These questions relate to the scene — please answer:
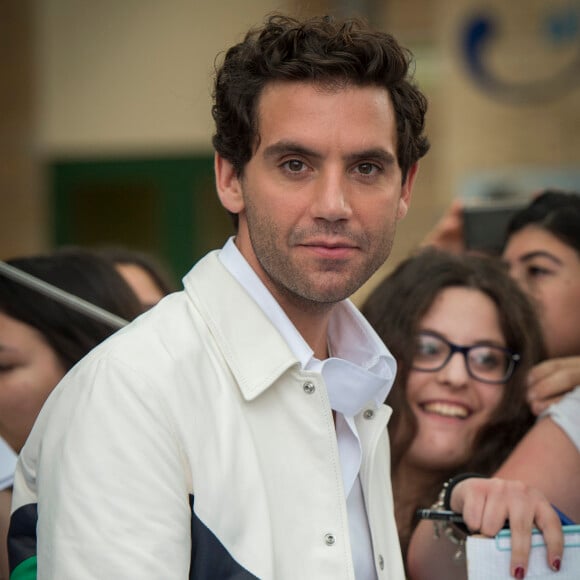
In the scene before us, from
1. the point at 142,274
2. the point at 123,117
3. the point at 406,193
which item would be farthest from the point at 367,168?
the point at 123,117

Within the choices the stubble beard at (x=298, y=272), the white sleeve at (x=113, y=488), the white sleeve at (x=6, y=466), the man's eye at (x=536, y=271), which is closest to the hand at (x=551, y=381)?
the man's eye at (x=536, y=271)

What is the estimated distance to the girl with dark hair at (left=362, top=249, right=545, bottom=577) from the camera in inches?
128

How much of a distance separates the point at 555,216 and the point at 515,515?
5.25ft

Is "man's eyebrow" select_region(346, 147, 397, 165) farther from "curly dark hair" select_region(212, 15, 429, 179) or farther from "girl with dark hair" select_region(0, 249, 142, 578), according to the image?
"girl with dark hair" select_region(0, 249, 142, 578)

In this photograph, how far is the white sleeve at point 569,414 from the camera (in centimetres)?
286

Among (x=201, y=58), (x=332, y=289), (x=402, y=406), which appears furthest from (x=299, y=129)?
(x=201, y=58)

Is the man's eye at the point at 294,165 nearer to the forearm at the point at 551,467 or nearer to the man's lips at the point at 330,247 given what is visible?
the man's lips at the point at 330,247

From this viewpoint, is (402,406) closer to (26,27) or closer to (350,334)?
(350,334)

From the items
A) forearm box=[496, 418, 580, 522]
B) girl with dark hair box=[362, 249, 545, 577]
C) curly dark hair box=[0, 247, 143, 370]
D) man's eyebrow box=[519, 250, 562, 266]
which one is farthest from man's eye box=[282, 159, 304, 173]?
man's eyebrow box=[519, 250, 562, 266]

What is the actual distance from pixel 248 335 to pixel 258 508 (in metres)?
0.31

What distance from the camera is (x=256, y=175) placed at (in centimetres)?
216

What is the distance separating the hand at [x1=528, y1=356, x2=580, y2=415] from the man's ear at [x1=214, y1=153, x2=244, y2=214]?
4.15 feet

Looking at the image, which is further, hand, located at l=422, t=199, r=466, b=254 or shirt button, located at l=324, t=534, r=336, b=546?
hand, located at l=422, t=199, r=466, b=254

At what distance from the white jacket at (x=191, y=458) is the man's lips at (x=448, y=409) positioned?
1234mm
